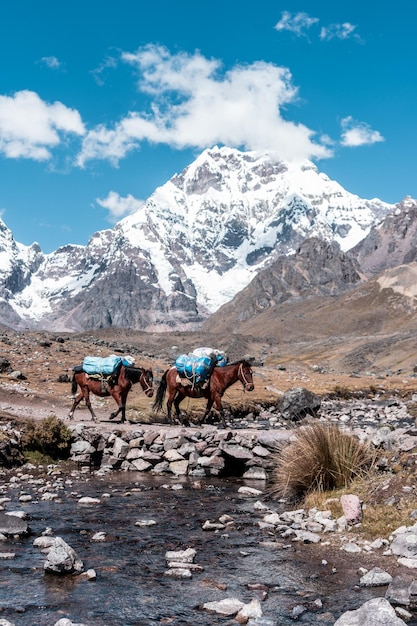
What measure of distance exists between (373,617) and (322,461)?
8415mm

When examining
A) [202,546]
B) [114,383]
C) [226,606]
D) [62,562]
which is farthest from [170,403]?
[226,606]

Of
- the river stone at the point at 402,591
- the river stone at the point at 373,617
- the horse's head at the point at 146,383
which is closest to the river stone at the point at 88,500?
the river stone at the point at 402,591

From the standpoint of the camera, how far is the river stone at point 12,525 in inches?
521

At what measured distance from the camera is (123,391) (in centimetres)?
2883

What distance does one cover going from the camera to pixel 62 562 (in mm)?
10711

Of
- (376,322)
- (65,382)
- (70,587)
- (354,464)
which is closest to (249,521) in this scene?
(354,464)

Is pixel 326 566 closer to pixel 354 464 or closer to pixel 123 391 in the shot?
pixel 354 464

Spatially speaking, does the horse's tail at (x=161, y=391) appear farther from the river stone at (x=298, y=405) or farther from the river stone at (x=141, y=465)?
the river stone at (x=298, y=405)

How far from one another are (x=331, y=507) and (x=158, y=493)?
6.09m

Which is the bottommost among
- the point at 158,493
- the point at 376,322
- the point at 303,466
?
the point at 158,493

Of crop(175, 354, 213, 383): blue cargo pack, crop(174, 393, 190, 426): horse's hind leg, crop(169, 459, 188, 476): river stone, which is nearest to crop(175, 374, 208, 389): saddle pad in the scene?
crop(175, 354, 213, 383): blue cargo pack

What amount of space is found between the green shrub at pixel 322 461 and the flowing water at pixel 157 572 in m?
1.54

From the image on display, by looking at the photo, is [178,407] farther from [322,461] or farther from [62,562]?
[62,562]

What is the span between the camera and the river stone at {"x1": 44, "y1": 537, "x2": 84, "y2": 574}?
10.7 metres
